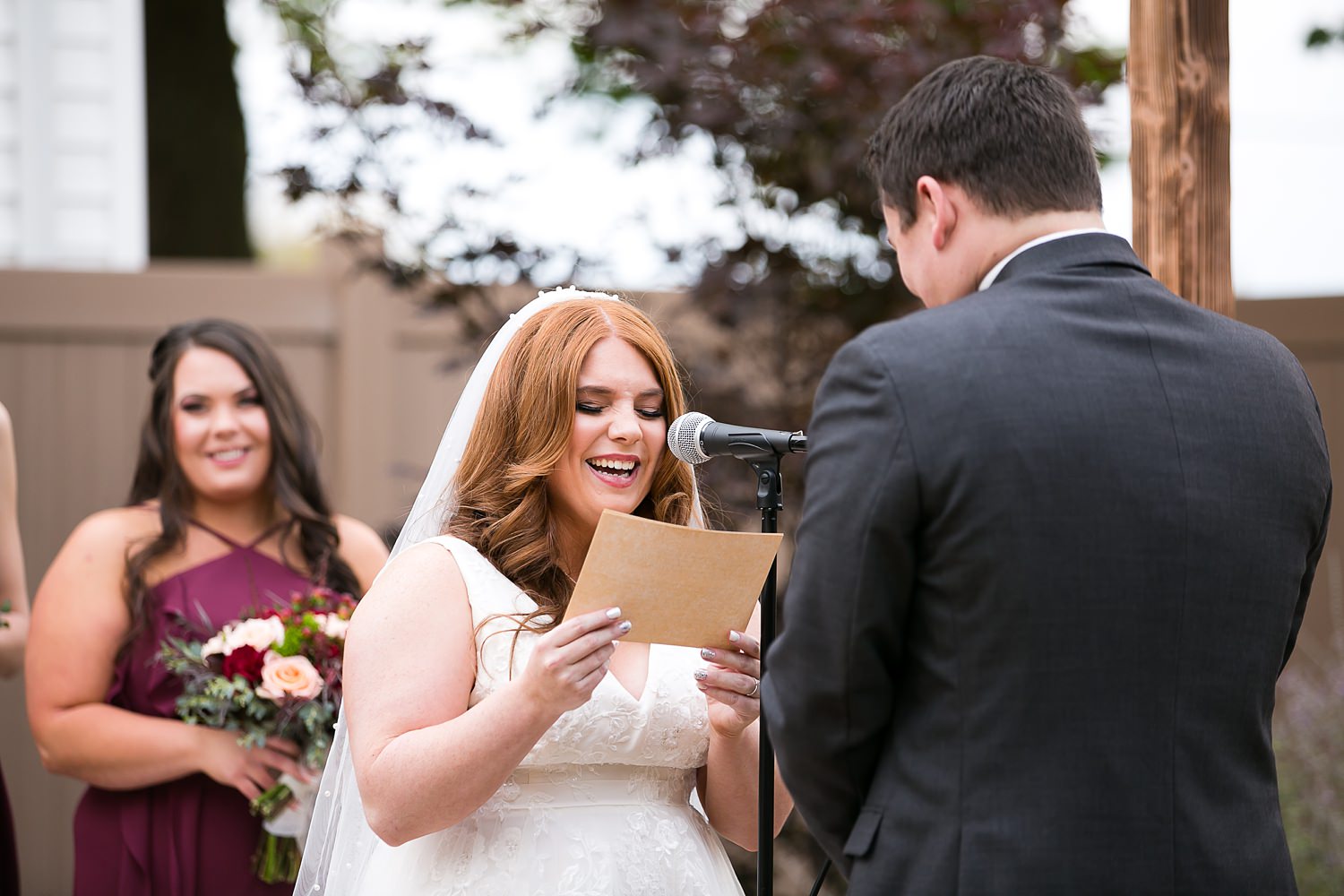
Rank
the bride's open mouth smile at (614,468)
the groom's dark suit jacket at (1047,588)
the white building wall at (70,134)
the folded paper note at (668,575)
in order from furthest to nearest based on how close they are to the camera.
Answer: the white building wall at (70,134), the bride's open mouth smile at (614,468), the folded paper note at (668,575), the groom's dark suit jacket at (1047,588)

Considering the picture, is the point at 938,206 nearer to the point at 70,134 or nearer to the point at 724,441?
the point at 724,441

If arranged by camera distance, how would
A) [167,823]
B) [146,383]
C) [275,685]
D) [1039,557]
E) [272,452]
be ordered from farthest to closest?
[146,383], [272,452], [167,823], [275,685], [1039,557]

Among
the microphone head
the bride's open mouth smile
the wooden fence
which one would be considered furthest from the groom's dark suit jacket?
the wooden fence

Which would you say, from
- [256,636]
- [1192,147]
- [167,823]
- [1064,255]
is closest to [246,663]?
[256,636]

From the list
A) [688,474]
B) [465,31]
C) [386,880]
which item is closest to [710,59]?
[688,474]

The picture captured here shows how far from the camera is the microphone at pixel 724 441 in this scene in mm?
2293

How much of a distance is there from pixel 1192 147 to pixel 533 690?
1822mm

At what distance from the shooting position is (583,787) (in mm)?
2570

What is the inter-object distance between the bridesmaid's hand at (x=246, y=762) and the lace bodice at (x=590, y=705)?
1218mm

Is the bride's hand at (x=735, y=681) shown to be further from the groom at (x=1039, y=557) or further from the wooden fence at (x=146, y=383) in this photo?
the wooden fence at (x=146, y=383)

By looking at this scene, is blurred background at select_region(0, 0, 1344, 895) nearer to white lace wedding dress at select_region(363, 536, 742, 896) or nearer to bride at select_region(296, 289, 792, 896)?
bride at select_region(296, 289, 792, 896)

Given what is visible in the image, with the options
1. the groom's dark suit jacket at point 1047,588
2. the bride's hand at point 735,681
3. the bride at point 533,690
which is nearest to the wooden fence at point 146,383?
the bride at point 533,690

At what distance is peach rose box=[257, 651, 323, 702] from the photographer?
3412 mm

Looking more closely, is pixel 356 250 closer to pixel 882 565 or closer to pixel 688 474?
pixel 688 474
